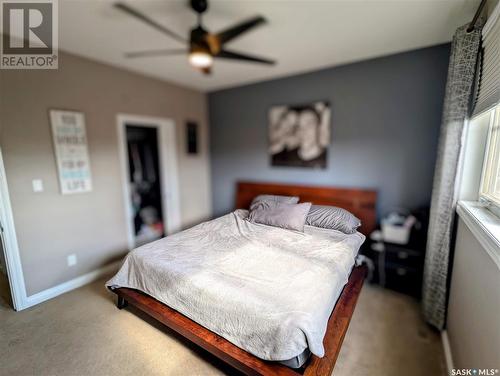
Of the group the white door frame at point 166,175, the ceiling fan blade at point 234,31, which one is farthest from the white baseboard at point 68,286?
→ the ceiling fan blade at point 234,31

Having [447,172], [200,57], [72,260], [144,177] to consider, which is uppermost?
[200,57]

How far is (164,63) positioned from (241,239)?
2.31m

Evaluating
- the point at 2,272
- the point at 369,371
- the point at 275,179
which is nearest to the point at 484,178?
the point at 369,371

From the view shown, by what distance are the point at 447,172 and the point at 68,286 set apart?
3.90 metres

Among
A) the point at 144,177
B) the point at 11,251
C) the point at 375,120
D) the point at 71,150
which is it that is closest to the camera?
the point at 11,251

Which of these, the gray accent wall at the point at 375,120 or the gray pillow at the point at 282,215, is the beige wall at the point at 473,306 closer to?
the gray accent wall at the point at 375,120

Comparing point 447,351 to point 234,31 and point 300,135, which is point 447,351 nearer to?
point 300,135

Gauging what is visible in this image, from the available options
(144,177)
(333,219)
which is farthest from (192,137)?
(333,219)

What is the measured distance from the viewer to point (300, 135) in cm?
330

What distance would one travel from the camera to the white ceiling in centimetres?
178

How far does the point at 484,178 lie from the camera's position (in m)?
1.74

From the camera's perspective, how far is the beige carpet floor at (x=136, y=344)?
1669 mm

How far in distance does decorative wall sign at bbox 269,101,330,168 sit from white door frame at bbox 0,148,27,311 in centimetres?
300

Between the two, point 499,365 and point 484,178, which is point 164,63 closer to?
point 484,178
